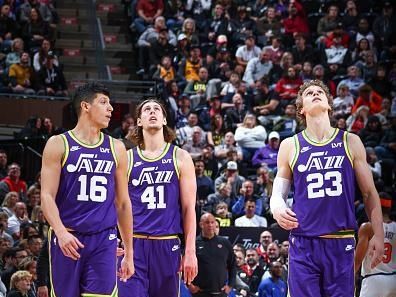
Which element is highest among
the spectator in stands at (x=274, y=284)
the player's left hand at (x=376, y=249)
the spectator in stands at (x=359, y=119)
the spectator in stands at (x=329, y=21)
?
the spectator in stands at (x=329, y=21)

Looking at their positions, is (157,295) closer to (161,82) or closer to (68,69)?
(161,82)

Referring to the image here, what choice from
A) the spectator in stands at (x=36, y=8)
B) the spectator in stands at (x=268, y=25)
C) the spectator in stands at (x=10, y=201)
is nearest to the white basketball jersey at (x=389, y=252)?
the spectator in stands at (x=10, y=201)

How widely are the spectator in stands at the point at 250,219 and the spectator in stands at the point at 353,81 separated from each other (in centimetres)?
514

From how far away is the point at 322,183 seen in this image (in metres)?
8.09

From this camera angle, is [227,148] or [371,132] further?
[371,132]

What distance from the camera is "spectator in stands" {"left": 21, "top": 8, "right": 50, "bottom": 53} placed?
20.4 m

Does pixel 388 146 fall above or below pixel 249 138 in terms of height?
below

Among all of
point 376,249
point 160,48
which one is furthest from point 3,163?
point 376,249

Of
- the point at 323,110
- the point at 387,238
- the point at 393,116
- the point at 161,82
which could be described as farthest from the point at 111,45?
the point at 323,110

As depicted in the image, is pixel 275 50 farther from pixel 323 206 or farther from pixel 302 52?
pixel 323 206

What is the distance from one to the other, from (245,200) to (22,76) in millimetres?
5847

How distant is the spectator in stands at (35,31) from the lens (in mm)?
20438

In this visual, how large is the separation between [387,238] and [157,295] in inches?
119

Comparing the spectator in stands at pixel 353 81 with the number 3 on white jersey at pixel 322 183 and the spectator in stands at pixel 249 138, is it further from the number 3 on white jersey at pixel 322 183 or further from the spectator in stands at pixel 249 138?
the number 3 on white jersey at pixel 322 183
